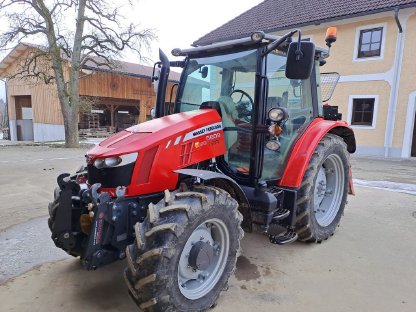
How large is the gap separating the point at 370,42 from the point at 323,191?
10.6m

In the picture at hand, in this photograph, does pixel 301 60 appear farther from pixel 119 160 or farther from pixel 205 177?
pixel 119 160

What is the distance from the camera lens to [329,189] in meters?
3.92

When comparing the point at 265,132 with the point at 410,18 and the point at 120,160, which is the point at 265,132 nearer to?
the point at 120,160

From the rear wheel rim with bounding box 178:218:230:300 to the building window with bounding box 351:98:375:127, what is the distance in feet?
38.1

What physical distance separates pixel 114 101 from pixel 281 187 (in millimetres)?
21851

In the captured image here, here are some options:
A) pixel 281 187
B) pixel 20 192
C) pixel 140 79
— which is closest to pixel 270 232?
pixel 281 187

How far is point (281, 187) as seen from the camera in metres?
3.13

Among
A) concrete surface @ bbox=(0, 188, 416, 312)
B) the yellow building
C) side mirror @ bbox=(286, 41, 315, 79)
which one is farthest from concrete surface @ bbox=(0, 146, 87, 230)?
the yellow building

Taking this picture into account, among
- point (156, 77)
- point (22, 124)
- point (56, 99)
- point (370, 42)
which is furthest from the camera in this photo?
point (22, 124)

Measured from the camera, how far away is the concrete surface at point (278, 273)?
2.40 m

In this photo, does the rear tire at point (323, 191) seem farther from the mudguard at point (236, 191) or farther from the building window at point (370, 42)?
the building window at point (370, 42)

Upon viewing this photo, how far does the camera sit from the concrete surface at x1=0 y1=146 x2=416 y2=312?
2.40 meters

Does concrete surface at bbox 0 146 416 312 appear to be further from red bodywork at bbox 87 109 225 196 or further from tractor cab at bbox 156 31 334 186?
red bodywork at bbox 87 109 225 196

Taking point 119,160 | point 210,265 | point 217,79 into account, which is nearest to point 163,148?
point 119,160
